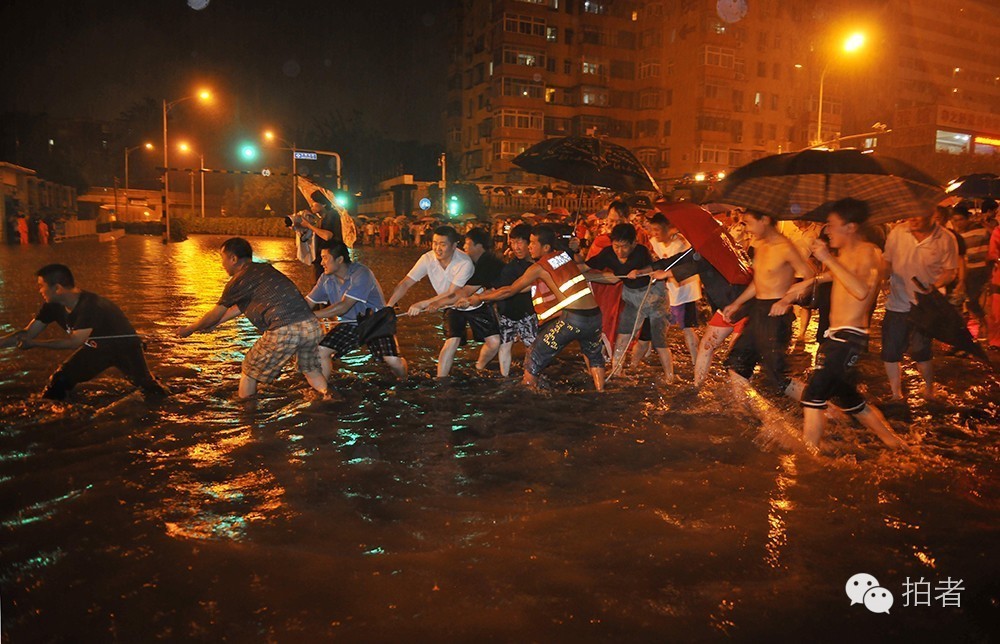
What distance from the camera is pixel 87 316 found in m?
6.40

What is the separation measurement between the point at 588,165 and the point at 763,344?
13.4 ft

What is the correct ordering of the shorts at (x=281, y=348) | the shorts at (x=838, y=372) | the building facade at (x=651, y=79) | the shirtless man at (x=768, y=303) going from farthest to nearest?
the building facade at (x=651, y=79), the shorts at (x=281, y=348), the shirtless man at (x=768, y=303), the shorts at (x=838, y=372)

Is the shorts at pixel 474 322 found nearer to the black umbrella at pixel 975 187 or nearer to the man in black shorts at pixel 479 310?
the man in black shorts at pixel 479 310

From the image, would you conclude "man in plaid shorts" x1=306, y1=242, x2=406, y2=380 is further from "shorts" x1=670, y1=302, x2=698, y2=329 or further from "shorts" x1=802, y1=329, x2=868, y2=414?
"shorts" x1=802, y1=329, x2=868, y2=414

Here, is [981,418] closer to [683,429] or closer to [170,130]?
[683,429]

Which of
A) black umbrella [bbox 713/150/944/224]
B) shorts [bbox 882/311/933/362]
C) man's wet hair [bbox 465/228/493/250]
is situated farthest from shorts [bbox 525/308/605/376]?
shorts [bbox 882/311/933/362]

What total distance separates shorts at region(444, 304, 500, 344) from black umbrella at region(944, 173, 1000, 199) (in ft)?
17.9

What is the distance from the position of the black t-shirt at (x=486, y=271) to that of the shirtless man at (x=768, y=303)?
2.65 metres

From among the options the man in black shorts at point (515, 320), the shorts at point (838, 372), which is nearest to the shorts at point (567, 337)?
the man in black shorts at point (515, 320)

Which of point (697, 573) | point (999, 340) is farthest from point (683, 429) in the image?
point (999, 340)

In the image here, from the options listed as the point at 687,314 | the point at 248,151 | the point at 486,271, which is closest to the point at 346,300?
the point at 486,271

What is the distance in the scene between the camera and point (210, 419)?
6289 mm

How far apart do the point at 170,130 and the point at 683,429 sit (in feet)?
307

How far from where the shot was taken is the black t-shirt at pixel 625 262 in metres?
7.98
